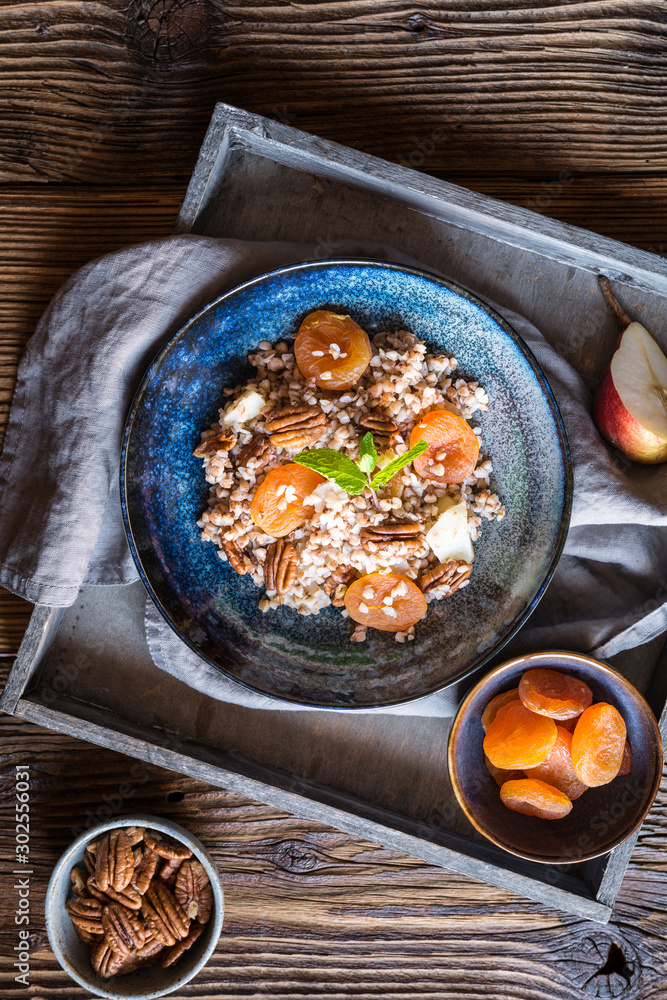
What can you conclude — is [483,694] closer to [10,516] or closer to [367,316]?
[367,316]

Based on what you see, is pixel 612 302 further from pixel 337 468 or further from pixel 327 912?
pixel 327 912

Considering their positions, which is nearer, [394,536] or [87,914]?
[394,536]

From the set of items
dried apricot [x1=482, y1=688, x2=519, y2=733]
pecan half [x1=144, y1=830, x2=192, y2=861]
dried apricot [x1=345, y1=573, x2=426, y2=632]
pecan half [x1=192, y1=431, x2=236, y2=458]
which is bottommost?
pecan half [x1=144, y1=830, x2=192, y2=861]

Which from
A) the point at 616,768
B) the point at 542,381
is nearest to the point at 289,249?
the point at 542,381

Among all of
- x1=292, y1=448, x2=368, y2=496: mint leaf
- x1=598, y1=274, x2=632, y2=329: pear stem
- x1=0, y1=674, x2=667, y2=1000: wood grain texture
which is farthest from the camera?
x1=0, y1=674, x2=667, y2=1000: wood grain texture

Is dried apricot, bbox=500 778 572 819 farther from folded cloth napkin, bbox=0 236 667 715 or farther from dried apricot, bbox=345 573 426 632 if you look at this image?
dried apricot, bbox=345 573 426 632

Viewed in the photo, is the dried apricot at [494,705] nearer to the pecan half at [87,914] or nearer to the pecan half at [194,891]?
the pecan half at [194,891]

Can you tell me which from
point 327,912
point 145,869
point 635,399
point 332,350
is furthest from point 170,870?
point 635,399

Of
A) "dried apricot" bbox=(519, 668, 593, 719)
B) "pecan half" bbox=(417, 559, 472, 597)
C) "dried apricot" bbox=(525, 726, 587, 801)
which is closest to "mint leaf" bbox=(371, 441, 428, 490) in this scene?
"pecan half" bbox=(417, 559, 472, 597)
